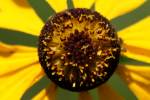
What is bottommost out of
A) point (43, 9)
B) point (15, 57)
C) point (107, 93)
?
point (107, 93)

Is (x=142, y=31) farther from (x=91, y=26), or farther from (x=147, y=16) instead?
(x=91, y=26)

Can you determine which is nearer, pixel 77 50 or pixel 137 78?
pixel 77 50

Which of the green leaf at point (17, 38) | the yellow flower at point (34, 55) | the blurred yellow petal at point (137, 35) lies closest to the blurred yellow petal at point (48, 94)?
the yellow flower at point (34, 55)

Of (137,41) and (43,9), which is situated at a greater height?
(43,9)

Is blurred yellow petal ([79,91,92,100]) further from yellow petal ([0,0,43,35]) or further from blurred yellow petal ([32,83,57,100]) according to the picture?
yellow petal ([0,0,43,35])

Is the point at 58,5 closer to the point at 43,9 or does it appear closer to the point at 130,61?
the point at 43,9

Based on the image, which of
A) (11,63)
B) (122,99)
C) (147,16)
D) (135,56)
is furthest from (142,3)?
(11,63)

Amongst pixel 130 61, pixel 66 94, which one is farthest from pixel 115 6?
pixel 66 94
